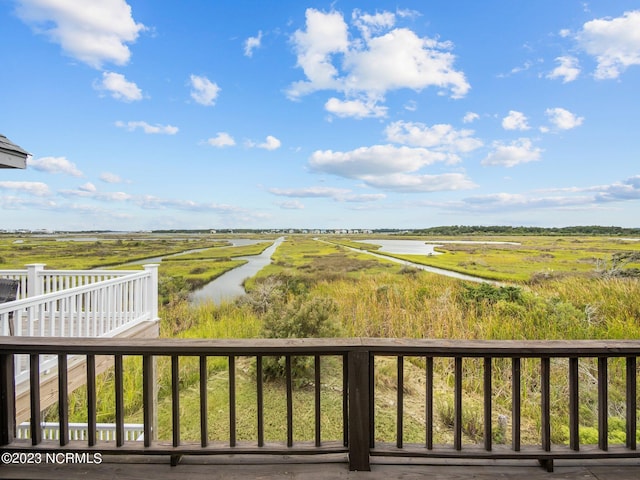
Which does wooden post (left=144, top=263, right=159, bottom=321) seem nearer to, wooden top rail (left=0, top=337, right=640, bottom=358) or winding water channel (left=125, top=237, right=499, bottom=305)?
winding water channel (left=125, top=237, right=499, bottom=305)

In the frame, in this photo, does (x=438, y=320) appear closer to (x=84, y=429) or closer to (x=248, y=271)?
(x=84, y=429)

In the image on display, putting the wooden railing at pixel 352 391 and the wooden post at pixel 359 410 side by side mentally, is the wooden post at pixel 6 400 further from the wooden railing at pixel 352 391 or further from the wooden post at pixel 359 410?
the wooden post at pixel 359 410

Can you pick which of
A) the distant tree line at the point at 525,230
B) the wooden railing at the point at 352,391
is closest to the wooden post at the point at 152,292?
the wooden railing at the point at 352,391

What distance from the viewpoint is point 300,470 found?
4.66 feet

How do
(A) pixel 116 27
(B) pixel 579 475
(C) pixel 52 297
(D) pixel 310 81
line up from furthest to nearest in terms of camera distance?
(D) pixel 310 81
(A) pixel 116 27
(C) pixel 52 297
(B) pixel 579 475

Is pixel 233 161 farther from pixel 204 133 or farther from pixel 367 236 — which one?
pixel 367 236

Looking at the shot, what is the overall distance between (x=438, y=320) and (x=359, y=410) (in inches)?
217

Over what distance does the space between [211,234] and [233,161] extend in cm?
1292

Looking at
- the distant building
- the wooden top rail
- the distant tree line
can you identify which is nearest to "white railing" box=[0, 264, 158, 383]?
the distant building

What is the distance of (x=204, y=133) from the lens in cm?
1264

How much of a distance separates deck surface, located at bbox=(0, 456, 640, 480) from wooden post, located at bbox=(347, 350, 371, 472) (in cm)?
7

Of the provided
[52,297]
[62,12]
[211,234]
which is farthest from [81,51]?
[211,234]

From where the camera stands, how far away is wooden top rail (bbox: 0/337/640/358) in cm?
140

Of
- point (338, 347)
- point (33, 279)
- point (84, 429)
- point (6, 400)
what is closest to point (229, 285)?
point (33, 279)
